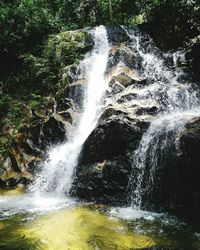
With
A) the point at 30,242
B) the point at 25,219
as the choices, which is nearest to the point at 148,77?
the point at 25,219

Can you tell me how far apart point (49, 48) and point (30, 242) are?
12599 mm

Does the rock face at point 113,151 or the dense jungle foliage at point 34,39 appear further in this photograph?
the dense jungle foliage at point 34,39

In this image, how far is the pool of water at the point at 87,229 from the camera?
670cm

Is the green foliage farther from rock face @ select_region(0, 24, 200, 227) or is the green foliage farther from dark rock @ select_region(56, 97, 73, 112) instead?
dark rock @ select_region(56, 97, 73, 112)

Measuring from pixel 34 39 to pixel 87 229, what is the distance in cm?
1334

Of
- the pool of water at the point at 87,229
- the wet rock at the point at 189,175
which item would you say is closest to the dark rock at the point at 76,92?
the pool of water at the point at 87,229

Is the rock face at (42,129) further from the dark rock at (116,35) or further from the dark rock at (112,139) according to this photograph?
the dark rock at (116,35)

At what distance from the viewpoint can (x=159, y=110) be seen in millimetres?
11281

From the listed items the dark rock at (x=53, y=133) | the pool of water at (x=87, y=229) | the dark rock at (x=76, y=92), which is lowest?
the pool of water at (x=87, y=229)

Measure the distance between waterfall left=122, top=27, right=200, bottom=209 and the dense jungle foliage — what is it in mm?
1121

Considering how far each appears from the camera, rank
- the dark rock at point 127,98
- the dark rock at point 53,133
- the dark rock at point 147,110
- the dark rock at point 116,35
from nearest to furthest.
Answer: the dark rock at point 147,110 < the dark rock at point 127,98 < the dark rock at point 53,133 < the dark rock at point 116,35

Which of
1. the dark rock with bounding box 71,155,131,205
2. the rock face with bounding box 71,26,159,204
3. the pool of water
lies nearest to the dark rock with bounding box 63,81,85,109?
the rock face with bounding box 71,26,159,204

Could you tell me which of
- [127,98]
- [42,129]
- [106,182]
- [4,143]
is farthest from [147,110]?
[4,143]

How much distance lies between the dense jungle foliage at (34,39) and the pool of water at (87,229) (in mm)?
6598
